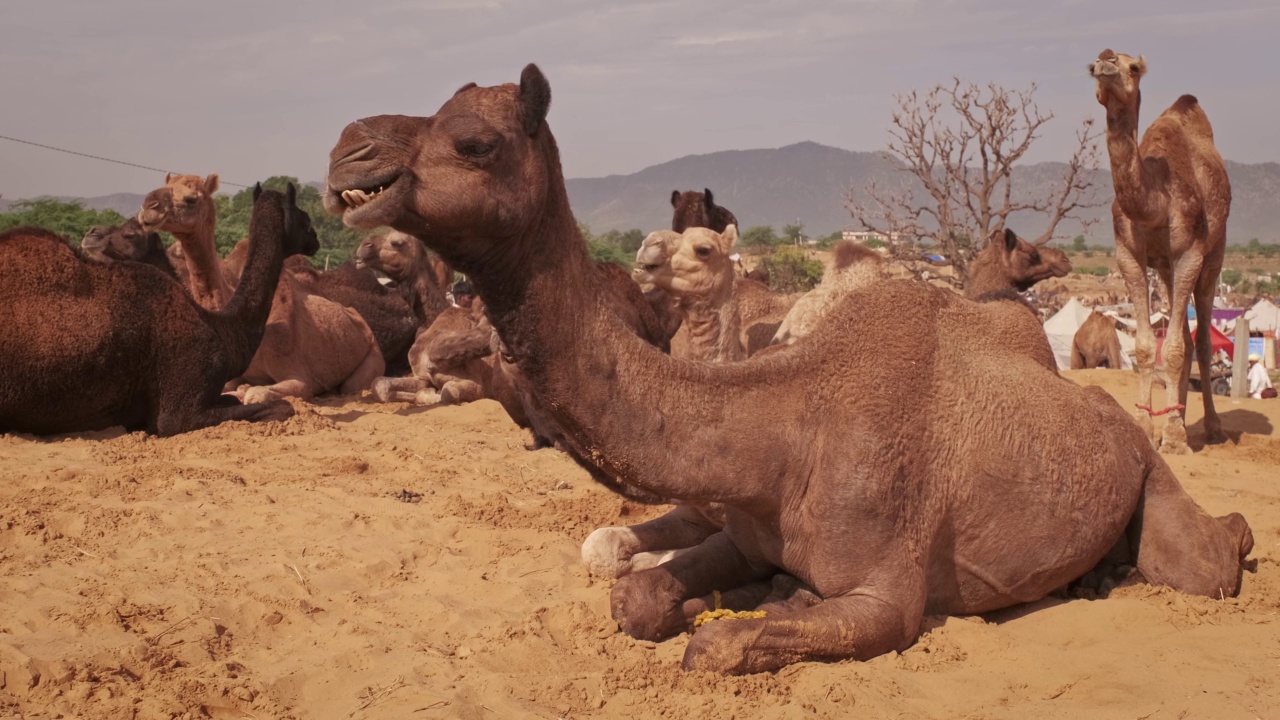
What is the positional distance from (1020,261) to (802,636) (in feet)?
31.3

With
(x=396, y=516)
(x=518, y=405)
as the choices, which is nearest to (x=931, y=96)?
(x=518, y=405)

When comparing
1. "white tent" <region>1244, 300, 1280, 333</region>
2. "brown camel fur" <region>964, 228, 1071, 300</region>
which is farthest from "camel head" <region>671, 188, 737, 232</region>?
"white tent" <region>1244, 300, 1280, 333</region>

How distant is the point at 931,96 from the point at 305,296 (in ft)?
40.3

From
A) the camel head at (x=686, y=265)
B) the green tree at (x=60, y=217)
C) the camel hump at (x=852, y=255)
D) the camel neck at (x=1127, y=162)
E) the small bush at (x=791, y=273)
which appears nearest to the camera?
the camel hump at (x=852, y=255)

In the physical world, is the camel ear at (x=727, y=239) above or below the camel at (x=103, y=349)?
above

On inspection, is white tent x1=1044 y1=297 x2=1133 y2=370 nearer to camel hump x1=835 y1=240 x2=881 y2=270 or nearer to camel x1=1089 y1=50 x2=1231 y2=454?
camel x1=1089 y1=50 x2=1231 y2=454

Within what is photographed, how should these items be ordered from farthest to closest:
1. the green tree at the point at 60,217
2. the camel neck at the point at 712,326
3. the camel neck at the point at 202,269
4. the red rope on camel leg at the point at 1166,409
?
1. the green tree at the point at 60,217
2. the camel neck at the point at 202,269
3. the red rope on camel leg at the point at 1166,409
4. the camel neck at the point at 712,326

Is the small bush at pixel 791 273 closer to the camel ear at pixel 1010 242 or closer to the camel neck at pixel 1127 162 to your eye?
the camel ear at pixel 1010 242

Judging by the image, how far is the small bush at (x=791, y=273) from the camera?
136 ft

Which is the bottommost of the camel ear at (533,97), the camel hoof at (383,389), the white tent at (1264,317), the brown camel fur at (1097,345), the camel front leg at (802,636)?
the white tent at (1264,317)

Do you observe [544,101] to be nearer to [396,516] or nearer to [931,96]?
[396,516]

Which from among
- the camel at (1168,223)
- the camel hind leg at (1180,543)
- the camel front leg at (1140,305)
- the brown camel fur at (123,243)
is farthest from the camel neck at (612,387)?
the brown camel fur at (123,243)

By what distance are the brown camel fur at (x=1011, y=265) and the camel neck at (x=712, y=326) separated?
5.82 m

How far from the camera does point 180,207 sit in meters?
12.2
